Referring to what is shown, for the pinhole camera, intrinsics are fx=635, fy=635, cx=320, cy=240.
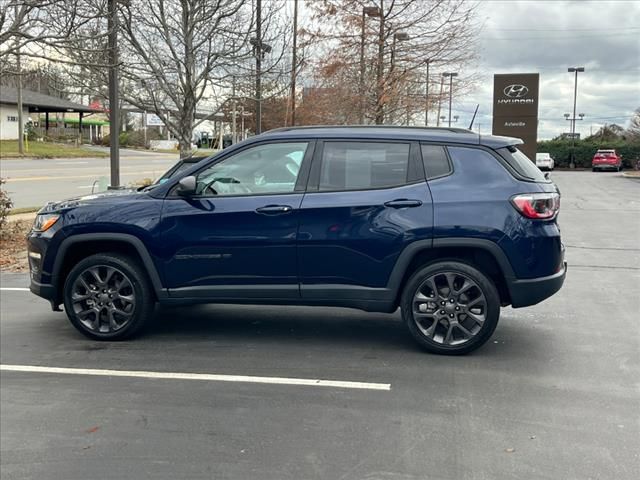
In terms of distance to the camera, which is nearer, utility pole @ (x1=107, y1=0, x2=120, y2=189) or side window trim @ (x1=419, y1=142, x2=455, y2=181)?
side window trim @ (x1=419, y1=142, x2=455, y2=181)

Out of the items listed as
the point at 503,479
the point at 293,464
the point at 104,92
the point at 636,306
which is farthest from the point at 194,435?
the point at 104,92

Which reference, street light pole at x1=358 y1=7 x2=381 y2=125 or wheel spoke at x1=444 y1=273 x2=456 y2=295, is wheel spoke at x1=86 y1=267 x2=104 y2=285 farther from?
street light pole at x1=358 y1=7 x2=381 y2=125

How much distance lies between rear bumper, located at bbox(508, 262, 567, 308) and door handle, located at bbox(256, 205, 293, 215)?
1.82 metres

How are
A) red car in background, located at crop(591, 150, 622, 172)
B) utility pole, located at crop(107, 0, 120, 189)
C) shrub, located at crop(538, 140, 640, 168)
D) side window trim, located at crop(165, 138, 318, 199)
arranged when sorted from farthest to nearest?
shrub, located at crop(538, 140, 640, 168)
red car in background, located at crop(591, 150, 622, 172)
utility pole, located at crop(107, 0, 120, 189)
side window trim, located at crop(165, 138, 318, 199)

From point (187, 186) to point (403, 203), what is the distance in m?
1.71

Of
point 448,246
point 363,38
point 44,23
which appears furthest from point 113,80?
point 448,246

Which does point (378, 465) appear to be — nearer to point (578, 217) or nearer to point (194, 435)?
Result: point (194, 435)

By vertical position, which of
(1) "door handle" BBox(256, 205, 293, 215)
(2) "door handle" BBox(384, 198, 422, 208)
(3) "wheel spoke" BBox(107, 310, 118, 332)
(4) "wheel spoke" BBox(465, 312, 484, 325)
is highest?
(2) "door handle" BBox(384, 198, 422, 208)

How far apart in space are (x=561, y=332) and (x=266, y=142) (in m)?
3.11

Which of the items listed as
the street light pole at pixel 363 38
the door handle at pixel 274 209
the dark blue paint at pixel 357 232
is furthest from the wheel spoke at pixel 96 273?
the street light pole at pixel 363 38

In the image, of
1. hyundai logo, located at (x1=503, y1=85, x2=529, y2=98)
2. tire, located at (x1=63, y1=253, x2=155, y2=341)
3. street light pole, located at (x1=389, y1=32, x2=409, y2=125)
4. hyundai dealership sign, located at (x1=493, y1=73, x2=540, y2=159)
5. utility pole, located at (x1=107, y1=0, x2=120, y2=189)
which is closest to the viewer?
tire, located at (x1=63, y1=253, x2=155, y2=341)

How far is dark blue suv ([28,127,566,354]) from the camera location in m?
4.84

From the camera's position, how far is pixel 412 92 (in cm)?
1811

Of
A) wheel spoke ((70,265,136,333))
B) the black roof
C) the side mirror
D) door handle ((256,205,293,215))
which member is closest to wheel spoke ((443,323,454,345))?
the black roof
